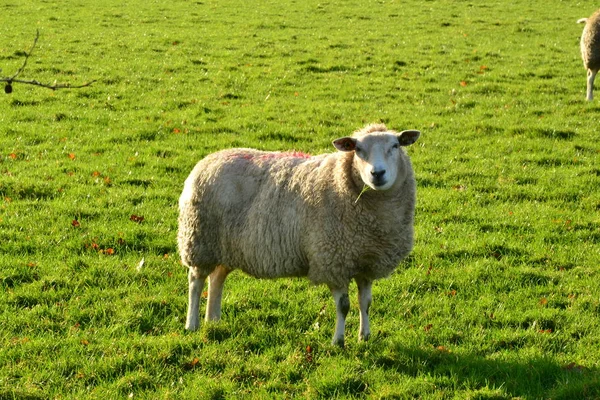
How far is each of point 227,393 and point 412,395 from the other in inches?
54.0

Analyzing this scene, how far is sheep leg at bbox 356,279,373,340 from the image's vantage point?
254 inches

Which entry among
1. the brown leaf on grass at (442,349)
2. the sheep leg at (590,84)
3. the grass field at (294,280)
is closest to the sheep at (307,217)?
the grass field at (294,280)

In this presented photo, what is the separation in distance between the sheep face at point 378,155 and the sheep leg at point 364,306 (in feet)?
3.00

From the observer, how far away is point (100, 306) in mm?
6973

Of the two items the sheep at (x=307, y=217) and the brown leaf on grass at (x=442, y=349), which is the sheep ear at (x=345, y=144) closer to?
the sheep at (x=307, y=217)

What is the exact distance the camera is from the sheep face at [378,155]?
6027 millimetres

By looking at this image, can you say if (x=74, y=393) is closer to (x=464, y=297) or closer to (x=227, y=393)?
(x=227, y=393)

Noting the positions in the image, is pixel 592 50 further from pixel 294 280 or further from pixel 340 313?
pixel 340 313

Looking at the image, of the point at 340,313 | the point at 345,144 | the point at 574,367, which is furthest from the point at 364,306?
the point at 574,367

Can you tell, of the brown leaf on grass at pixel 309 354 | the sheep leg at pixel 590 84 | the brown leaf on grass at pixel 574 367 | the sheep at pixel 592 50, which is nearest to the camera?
the brown leaf on grass at pixel 574 367

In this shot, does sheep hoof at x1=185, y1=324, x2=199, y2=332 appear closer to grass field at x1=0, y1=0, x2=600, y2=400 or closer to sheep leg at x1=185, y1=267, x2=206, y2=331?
sheep leg at x1=185, y1=267, x2=206, y2=331

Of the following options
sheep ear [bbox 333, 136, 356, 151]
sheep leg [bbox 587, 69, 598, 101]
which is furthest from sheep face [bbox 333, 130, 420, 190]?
sheep leg [bbox 587, 69, 598, 101]

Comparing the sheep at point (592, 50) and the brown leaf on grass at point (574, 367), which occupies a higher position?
the sheep at point (592, 50)

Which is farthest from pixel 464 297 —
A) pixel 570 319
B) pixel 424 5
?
pixel 424 5
